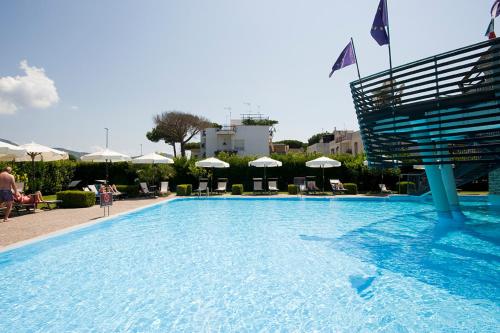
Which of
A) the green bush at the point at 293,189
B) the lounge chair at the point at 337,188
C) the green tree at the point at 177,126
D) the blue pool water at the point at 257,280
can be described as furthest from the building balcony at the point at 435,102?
the green tree at the point at 177,126

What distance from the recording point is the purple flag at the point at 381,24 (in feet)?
28.8

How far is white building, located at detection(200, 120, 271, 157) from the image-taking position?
2028 inches

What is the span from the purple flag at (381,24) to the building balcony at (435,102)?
2047 millimetres

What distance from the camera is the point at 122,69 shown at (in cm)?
1581

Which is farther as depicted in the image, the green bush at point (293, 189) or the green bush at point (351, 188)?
the green bush at point (293, 189)

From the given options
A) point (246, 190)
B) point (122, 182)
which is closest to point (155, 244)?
point (246, 190)

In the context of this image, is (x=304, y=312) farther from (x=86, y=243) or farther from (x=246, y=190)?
(x=246, y=190)

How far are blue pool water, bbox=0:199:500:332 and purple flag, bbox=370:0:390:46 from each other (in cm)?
581

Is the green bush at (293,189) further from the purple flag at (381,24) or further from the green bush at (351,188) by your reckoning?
the purple flag at (381,24)

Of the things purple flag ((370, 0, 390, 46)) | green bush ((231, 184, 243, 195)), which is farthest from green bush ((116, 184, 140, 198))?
purple flag ((370, 0, 390, 46))

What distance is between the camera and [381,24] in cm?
878

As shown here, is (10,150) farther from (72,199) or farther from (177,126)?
(177,126)

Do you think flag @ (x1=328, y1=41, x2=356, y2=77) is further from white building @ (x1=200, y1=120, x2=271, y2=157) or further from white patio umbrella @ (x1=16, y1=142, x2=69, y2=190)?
white building @ (x1=200, y1=120, x2=271, y2=157)

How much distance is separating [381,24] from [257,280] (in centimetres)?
829
